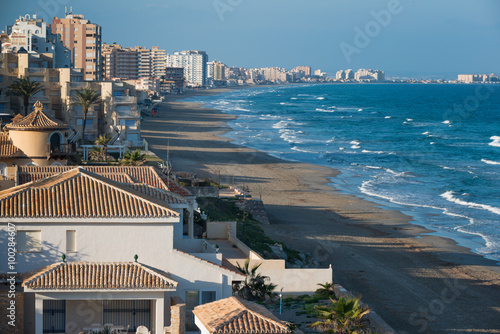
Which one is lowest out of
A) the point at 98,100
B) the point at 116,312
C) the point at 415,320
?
the point at 415,320

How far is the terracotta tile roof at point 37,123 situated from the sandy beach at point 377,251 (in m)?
11.8

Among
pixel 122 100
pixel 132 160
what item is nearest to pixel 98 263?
pixel 132 160

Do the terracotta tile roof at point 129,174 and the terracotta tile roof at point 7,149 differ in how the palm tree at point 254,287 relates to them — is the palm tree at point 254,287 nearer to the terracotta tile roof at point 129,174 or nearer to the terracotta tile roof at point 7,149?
the terracotta tile roof at point 129,174

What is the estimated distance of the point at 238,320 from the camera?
A: 53.8ft

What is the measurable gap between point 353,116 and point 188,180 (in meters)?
97.3

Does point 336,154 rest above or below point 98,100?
below

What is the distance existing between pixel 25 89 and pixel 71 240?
40.9 metres

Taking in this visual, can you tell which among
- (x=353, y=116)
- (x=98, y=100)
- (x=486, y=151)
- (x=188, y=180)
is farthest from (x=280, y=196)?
(x=353, y=116)

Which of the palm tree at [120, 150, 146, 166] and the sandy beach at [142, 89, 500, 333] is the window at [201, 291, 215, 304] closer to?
the sandy beach at [142, 89, 500, 333]

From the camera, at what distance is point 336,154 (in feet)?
248

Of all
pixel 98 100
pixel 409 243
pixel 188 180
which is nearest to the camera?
pixel 409 243

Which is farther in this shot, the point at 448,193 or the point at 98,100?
the point at 98,100

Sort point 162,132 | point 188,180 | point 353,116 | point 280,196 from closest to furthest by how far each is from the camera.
→ point 188,180, point 280,196, point 162,132, point 353,116

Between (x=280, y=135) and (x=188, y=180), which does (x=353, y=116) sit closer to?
(x=280, y=135)
